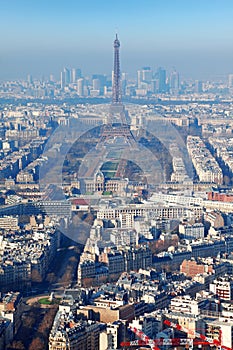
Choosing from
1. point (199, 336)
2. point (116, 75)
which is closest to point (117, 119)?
point (116, 75)

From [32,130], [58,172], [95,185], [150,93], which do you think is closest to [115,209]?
[95,185]

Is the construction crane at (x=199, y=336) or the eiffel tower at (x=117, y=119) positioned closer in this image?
the construction crane at (x=199, y=336)

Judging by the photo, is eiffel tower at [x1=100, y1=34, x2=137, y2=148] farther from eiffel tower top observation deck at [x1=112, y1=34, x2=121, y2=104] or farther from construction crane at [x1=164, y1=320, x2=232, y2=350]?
construction crane at [x1=164, y1=320, x2=232, y2=350]

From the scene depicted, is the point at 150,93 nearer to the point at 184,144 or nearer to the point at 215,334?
the point at 184,144

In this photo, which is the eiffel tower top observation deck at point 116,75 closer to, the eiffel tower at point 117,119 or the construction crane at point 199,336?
the eiffel tower at point 117,119

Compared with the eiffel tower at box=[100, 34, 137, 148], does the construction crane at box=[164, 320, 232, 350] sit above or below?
below

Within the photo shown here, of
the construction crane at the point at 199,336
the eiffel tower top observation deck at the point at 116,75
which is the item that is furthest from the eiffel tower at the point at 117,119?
the construction crane at the point at 199,336

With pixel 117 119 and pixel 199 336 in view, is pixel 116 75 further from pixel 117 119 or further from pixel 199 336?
pixel 199 336

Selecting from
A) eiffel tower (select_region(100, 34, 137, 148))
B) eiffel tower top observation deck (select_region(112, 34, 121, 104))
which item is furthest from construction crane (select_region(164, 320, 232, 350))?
eiffel tower top observation deck (select_region(112, 34, 121, 104))
